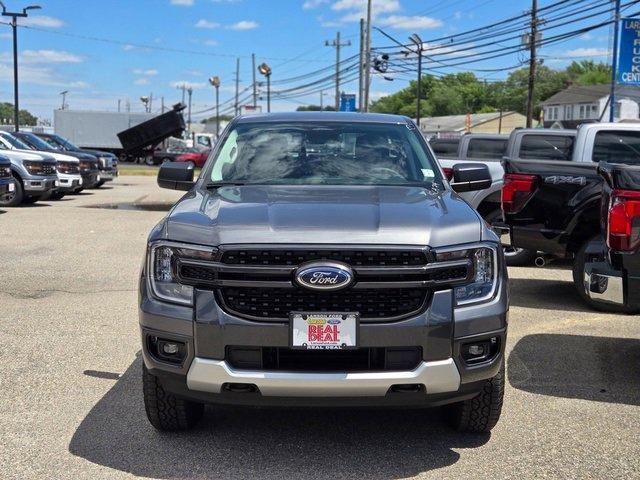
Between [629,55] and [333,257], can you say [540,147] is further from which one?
[629,55]

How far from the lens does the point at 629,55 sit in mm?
21078

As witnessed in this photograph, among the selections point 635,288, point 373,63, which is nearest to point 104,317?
point 635,288

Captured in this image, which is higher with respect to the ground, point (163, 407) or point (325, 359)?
point (325, 359)

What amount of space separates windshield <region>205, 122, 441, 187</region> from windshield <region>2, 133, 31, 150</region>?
1563 cm

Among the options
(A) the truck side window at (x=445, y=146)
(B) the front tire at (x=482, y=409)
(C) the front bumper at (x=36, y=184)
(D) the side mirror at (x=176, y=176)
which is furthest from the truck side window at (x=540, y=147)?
(C) the front bumper at (x=36, y=184)

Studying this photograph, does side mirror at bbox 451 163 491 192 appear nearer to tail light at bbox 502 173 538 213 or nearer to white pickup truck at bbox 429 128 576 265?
tail light at bbox 502 173 538 213

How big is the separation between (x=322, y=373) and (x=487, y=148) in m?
11.3

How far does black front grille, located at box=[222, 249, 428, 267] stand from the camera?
362cm

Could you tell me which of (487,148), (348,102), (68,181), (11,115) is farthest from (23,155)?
(11,115)

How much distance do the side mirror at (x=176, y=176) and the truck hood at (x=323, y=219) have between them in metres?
1.05

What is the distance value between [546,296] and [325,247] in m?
5.54

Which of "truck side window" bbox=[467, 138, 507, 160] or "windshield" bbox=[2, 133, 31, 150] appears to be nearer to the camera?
"truck side window" bbox=[467, 138, 507, 160]

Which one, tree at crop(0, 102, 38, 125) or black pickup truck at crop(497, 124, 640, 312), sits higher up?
tree at crop(0, 102, 38, 125)


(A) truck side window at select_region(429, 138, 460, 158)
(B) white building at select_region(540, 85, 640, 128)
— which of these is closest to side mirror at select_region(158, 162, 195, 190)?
(A) truck side window at select_region(429, 138, 460, 158)
